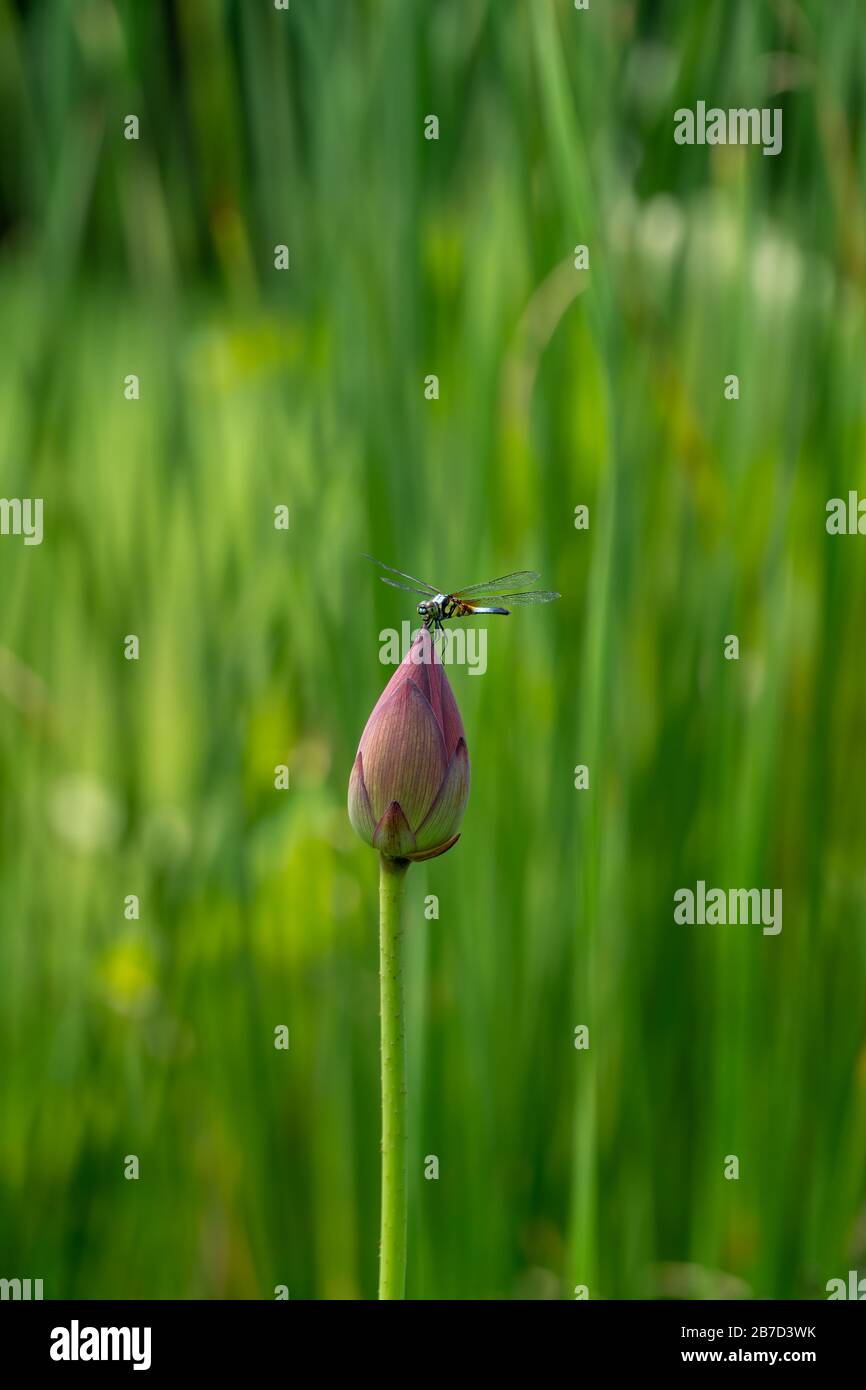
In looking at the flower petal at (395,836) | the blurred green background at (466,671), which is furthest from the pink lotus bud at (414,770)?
the blurred green background at (466,671)

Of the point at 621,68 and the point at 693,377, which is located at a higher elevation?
the point at 621,68

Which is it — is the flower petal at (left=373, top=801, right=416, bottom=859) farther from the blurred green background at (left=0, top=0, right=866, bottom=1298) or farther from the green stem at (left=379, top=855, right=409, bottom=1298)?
the blurred green background at (left=0, top=0, right=866, bottom=1298)

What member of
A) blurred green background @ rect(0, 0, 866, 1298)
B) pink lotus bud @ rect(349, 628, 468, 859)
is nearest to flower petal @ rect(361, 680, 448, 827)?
pink lotus bud @ rect(349, 628, 468, 859)

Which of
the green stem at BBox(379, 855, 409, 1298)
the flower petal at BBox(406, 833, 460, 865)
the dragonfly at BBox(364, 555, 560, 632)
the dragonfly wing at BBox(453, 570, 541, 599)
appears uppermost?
the dragonfly wing at BBox(453, 570, 541, 599)

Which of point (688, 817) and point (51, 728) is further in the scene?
point (51, 728)

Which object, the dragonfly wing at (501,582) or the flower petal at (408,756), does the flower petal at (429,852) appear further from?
the dragonfly wing at (501,582)

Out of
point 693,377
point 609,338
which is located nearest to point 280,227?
point 693,377
